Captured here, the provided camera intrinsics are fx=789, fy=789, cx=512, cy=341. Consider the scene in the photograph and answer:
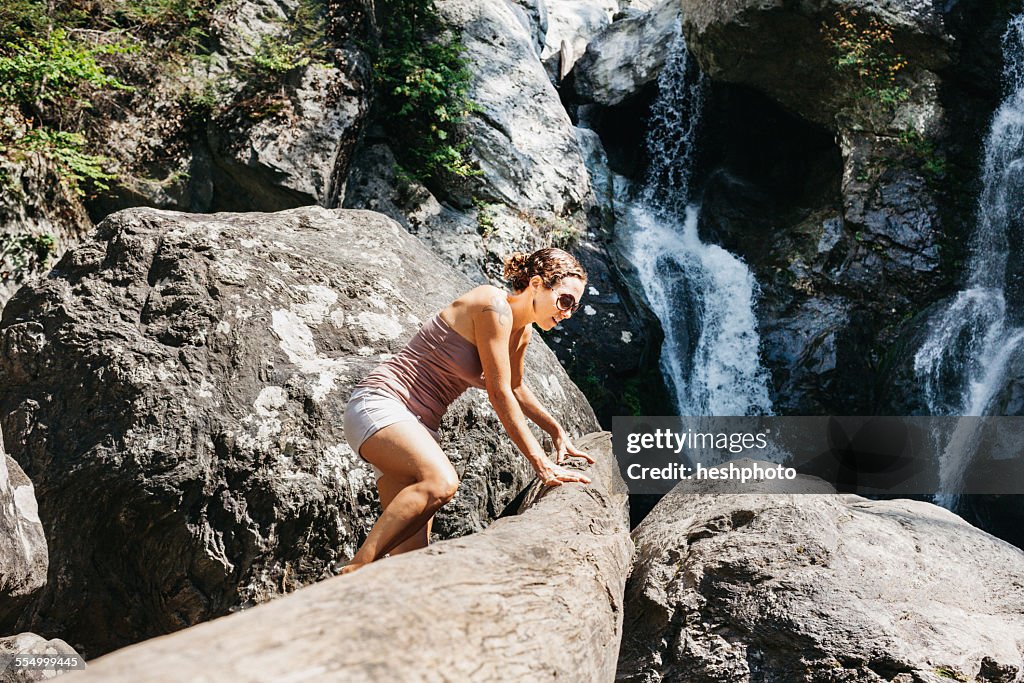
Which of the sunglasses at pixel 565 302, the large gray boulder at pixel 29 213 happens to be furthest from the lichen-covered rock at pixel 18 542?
the large gray boulder at pixel 29 213

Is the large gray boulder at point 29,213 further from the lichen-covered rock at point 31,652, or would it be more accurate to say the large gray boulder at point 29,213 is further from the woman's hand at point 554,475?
the woman's hand at point 554,475

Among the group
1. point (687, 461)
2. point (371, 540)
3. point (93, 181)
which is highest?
point (93, 181)

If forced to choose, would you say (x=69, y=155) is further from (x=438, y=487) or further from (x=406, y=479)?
(x=438, y=487)

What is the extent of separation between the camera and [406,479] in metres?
2.90

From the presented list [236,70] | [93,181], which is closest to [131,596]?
[93,181]

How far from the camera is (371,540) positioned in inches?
109

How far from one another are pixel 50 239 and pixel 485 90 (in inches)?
232

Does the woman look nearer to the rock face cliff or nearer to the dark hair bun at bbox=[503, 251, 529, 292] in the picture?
the dark hair bun at bbox=[503, 251, 529, 292]

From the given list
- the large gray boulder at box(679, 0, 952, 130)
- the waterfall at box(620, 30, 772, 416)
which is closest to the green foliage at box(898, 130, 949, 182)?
the large gray boulder at box(679, 0, 952, 130)

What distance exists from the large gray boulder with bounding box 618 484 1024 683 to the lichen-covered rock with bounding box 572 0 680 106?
11.8m

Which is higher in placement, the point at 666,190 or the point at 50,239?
the point at 666,190

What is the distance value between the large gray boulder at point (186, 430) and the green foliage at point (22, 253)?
431cm

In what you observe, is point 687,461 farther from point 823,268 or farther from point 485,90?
point 485,90

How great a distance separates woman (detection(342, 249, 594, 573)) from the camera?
2852mm
